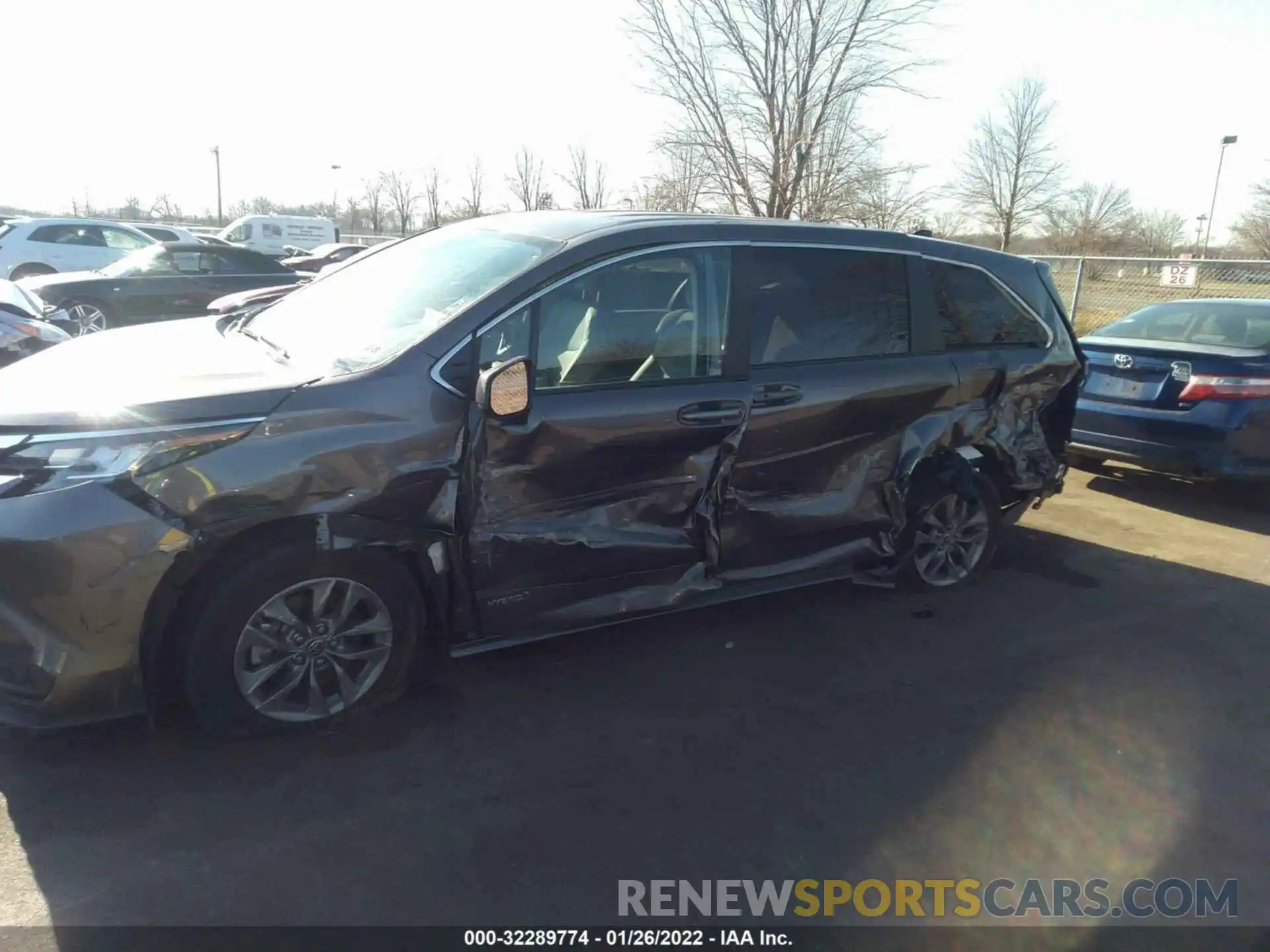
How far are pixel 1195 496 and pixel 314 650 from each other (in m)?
7.17

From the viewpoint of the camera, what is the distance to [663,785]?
3.23 m

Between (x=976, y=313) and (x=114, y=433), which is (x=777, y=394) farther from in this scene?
(x=114, y=433)

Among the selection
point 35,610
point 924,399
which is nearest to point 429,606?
point 35,610

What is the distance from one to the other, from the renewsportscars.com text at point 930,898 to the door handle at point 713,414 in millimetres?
1786

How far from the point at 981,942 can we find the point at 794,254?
112 inches

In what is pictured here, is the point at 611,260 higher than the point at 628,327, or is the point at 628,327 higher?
the point at 611,260

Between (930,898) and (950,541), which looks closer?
(930,898)

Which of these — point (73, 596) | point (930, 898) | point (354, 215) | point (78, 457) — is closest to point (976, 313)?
point (930, 898)

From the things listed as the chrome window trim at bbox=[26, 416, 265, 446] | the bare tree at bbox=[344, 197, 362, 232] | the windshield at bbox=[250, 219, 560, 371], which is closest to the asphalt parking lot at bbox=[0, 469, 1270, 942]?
the chrome window trim at bbox=[26, 416, 265, 446]

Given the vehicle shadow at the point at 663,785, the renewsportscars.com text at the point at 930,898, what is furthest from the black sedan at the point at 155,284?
the renewsportscars.com text at the point at 930,898

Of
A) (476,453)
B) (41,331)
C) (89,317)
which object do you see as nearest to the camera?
(476,453)

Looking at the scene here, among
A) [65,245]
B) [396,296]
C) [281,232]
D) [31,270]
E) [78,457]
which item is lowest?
[78,457]

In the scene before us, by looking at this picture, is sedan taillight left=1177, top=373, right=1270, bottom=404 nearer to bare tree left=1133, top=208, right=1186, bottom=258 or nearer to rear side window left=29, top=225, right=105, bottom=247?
rear side window left=29, top=225, right=105, bottom=247

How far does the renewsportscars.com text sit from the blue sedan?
4.63 m
